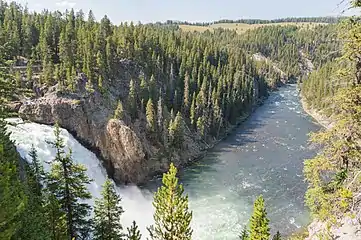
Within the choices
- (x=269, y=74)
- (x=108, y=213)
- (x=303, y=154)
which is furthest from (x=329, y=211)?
(x=269, y=74)

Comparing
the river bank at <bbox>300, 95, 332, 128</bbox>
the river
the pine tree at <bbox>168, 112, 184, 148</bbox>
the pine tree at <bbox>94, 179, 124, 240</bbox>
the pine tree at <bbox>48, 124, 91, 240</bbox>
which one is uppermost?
the pine tree at <bbox>48, 124, 91, 240</bbox>

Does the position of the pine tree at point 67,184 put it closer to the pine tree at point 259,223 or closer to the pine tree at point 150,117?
the pine tree at point 259,223

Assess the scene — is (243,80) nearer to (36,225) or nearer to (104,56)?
(104,56)

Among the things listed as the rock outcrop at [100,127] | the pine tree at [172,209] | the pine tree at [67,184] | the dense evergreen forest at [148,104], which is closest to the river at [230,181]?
the rock outcrop at [100,127]

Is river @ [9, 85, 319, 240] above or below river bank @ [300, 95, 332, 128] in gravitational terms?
below

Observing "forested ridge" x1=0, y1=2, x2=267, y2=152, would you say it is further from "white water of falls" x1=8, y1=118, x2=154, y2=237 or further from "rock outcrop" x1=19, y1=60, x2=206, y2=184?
"white water of falls" x1=8, y1=118, x2=154, y2=237

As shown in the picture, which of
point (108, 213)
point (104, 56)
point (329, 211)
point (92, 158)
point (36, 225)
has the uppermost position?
point (104, 56)

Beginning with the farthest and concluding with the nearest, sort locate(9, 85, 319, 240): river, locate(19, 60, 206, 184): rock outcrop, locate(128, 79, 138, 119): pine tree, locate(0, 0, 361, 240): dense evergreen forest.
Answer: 1. locate(128, 79, 138, 119): pine tree
2. locate(19, 60, 206, 184): rock outcrop
3. locate(9, 85, 319, 240): river
4. locate(0, 0, 361, 240): dense evergreen forest

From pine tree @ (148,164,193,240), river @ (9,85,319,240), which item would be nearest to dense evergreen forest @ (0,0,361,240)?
pine tree @ (148,164,193,240)

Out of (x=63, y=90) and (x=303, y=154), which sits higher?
(x=63, y=90)
